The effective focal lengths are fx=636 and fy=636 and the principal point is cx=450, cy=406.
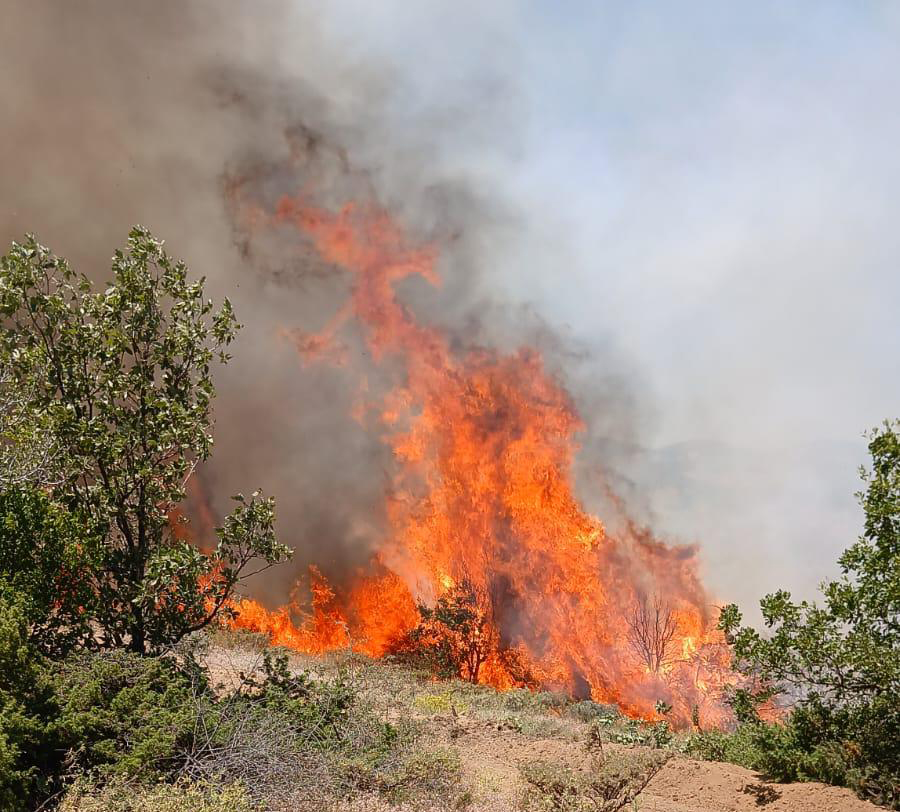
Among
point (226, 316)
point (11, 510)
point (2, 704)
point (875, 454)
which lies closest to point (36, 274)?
point (226, 316)

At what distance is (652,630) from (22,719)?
26619 mm

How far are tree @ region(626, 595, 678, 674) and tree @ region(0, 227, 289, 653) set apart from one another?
22.1 metres

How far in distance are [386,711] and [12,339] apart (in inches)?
441

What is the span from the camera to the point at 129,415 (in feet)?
36.9

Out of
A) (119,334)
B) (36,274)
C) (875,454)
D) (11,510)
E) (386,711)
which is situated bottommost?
(386,711)

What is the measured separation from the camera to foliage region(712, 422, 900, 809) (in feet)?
32.7

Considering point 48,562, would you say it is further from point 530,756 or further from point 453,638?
point 453,638

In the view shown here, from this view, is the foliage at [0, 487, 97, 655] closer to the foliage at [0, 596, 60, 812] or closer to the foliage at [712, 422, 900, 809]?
the foliage at [0, 596, 60, 812]

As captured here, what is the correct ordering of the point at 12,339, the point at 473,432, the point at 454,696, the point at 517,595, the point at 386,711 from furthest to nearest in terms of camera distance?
the point at 473,432
the point at 517,595
the point at 454,696
the point at 386,711
the point at 12,339

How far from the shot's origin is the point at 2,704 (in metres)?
7.95

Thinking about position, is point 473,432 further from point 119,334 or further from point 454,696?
point 119,334

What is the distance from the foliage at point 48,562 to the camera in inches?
379

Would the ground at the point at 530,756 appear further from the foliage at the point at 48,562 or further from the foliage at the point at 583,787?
the foliage at the point at 48,562

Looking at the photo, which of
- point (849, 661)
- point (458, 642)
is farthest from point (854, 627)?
→ point (458, 642)
